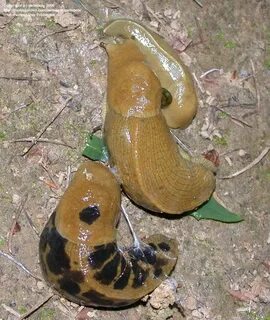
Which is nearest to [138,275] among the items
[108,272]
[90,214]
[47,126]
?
[108,272]

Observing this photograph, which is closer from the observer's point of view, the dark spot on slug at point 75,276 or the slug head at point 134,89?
the dark spot on slug at point 75,276

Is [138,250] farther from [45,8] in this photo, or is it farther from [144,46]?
[45,8]

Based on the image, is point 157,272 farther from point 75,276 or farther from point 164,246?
point 75,276

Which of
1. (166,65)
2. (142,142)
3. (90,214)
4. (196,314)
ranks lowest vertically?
(196,314)

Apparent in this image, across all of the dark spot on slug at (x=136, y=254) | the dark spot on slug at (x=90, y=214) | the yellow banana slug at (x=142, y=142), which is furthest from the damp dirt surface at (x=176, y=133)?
the dark spot on slug at (x=90, y=214)

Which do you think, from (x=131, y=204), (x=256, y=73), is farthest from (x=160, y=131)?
(x=256, y=73)

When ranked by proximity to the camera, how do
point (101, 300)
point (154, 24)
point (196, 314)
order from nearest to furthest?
point (101, 300), point (196, 314), point (154, 24)

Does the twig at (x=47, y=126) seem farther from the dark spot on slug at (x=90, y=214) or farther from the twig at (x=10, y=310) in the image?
the twig at (x=10, y=310)
